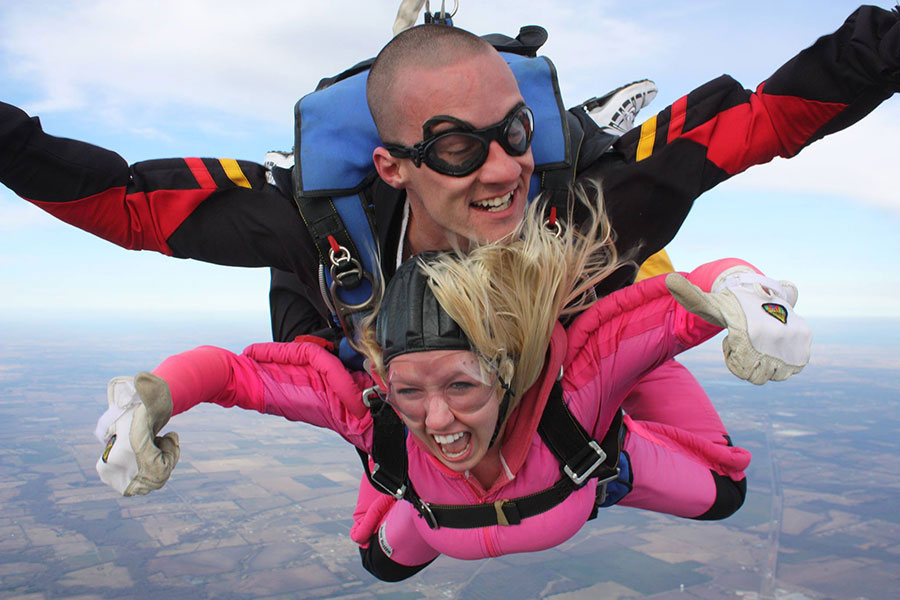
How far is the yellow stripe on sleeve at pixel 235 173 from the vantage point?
98.5 inches

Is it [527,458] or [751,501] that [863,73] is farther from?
[751,501]

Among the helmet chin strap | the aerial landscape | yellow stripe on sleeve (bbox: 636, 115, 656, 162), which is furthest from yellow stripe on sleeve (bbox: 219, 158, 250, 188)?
the aerial landscape

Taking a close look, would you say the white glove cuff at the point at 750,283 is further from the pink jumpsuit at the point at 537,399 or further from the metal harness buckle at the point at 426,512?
the metal harness buckle at the point at 426,512

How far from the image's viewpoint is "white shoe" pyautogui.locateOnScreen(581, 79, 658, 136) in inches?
121

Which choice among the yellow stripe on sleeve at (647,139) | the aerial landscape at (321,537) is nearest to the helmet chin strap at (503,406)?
the yellow stripe on sleeve at (647,139)

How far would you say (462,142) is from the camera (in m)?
2.02

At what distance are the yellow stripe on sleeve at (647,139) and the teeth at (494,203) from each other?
1.89ft

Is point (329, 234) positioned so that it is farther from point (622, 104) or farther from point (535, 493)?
point (622, 104)

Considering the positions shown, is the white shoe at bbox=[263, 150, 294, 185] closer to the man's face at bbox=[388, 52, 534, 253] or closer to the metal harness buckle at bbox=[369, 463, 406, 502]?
the man's face at bbox=[388, 52, 534, 253]

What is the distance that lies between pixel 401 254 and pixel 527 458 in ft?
2.61

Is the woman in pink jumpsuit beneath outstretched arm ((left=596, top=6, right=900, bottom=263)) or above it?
beneath

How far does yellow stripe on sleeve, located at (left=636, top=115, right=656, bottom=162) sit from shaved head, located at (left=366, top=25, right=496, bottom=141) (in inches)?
25.8

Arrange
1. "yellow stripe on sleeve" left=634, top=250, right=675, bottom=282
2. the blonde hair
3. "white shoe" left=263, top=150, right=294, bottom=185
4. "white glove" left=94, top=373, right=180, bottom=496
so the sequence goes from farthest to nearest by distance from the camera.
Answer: "white shoe" left=263, top=150, right=294, bottom=185 < "yellow stripe on sleeve" left=634, top=250, right=675, bottom=282 < the blonde hair < "white glove" left=94, top=373, right=180, bottom=496

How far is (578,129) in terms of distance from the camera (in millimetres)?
2516
